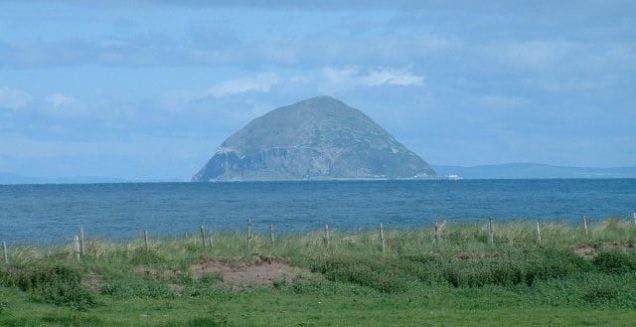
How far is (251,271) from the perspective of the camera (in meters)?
31.7

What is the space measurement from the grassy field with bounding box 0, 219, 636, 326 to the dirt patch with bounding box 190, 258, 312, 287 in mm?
34

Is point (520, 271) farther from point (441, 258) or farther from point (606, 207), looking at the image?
point (606, 207)

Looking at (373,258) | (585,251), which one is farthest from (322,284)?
(585,251)

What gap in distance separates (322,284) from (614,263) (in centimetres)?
915

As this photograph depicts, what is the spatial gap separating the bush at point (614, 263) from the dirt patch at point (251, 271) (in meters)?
8.73

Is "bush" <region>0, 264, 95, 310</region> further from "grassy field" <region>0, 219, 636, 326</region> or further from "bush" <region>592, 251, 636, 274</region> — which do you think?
"bush" <region>592, 251, 636, 274</region>

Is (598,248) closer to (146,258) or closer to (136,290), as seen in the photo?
(146,258)

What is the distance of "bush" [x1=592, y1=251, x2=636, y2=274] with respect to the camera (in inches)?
1233

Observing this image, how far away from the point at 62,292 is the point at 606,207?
80.2m

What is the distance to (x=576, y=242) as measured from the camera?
39344mm

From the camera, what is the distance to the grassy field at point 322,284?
2206 cm

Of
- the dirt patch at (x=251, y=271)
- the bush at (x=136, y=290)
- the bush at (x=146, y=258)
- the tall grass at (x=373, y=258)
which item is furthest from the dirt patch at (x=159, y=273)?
the bush at (x=146, y=258)

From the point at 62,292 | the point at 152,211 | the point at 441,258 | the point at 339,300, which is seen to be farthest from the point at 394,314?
the point at 152,211

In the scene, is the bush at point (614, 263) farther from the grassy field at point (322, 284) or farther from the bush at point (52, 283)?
the bush at point (52, 283)
